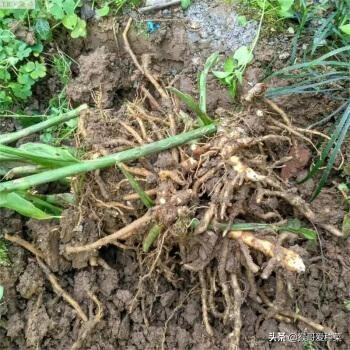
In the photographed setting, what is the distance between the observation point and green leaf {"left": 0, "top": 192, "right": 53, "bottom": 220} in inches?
50.9

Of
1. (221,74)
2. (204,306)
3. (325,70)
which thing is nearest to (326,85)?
(325,70)

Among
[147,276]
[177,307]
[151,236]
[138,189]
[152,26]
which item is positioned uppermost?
[152,26]

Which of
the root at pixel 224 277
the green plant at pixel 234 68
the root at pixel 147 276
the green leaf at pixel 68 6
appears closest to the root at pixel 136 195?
the root at pixel 147 276

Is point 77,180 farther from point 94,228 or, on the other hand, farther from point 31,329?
point 31,329

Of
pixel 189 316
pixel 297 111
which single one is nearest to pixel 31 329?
pixel 189 316

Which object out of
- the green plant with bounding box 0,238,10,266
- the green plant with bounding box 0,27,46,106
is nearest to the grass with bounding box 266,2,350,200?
the green plant with bounding box 0,27,46,106

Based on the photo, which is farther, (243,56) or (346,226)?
(243,56)

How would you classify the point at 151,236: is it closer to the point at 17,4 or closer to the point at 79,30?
the point at 79,30

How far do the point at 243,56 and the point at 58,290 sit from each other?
849 millimetres

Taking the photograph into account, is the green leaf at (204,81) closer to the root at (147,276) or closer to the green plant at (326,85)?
the green plant at (326,85)

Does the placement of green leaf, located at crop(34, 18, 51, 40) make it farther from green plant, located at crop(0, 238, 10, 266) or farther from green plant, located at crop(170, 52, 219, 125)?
green plant, located at crop(0, 238, 10, 266)

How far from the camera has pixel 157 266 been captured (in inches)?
53.8

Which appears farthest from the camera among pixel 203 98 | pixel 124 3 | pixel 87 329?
pixel 124 3

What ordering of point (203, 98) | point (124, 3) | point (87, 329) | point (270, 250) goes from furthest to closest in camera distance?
point (124, 3)
point (203, 98)
point (87, 329)
point (270, 250)
